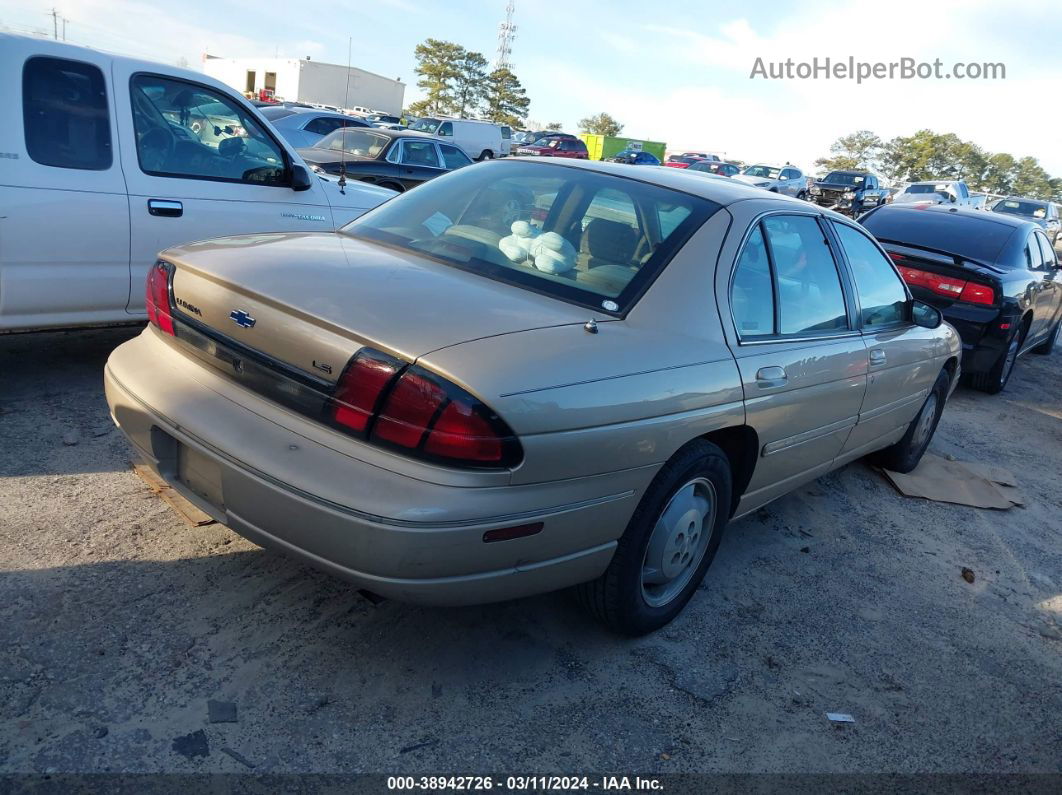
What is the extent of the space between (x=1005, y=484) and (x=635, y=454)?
3949mm

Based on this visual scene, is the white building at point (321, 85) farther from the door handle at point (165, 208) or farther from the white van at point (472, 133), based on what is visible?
the door handle at point (165, 208)

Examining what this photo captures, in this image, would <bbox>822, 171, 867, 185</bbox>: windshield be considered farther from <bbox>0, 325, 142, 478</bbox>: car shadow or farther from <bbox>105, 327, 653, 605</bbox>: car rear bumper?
<bbox>105, 327, 653, 605</bbox>: car rear bumper

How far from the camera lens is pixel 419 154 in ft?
45.0

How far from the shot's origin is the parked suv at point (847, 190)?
97.6ft

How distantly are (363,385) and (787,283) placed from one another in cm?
191

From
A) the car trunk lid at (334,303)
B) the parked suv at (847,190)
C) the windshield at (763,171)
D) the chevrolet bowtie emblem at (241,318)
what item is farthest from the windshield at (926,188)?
the chevrolet bowtie emblem at (241,318)

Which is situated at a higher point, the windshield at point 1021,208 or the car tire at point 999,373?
the windshield at point 1021,208

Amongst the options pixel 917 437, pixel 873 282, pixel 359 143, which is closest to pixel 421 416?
pixel 873 282

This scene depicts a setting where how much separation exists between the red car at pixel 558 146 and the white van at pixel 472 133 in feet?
3.74

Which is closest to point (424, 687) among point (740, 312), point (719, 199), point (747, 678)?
point (747, 678)

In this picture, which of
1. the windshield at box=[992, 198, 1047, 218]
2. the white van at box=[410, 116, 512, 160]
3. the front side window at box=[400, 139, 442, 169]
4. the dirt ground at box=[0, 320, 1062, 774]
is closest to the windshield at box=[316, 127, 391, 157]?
the front side window at box=[400, 139, 442, 169]

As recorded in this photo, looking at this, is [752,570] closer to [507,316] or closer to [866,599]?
[866,599]

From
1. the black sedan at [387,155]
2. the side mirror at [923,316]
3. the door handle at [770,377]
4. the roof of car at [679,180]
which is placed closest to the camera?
the door handle at [770,377]

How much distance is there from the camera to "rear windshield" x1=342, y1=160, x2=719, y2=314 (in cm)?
292
